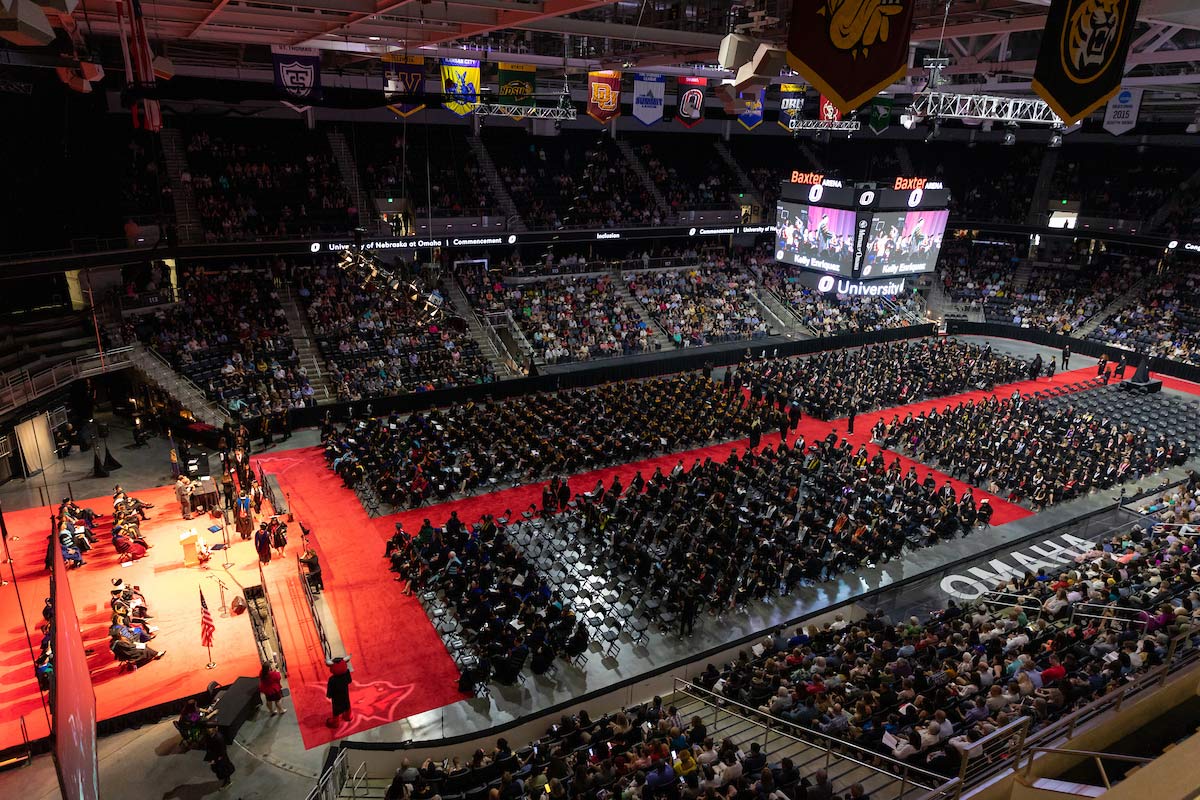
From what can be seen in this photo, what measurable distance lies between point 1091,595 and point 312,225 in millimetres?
29250

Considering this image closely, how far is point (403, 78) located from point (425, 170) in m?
17.4

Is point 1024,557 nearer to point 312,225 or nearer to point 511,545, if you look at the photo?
point 511,545

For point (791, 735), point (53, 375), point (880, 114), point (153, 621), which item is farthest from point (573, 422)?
point (53, 375)

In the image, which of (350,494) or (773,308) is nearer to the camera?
(350,494)

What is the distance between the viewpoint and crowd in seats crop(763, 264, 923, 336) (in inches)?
1508

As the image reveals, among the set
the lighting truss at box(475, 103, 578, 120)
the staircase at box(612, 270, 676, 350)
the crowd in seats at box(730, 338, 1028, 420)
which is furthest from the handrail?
the staircase at box(612, 270, 676, 350)

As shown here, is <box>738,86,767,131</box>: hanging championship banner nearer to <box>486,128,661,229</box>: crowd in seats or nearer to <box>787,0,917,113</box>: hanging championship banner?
<box>486,128,661,229</box>: crowd in seats

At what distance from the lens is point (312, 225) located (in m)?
30.2

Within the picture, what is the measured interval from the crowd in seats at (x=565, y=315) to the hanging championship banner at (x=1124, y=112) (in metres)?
19.1

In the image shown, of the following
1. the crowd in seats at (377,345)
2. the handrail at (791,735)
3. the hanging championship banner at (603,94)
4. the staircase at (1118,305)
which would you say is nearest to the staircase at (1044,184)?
the staircase at (1118,305)

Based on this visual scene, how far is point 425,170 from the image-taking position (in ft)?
118

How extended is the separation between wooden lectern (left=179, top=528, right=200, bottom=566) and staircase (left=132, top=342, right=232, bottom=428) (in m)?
7.67

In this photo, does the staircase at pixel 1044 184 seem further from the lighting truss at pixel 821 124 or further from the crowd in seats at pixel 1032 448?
the crowd in seats at pixel 1032 448

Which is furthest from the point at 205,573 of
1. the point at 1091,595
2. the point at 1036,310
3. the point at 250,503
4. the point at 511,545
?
the point at 1036,310
